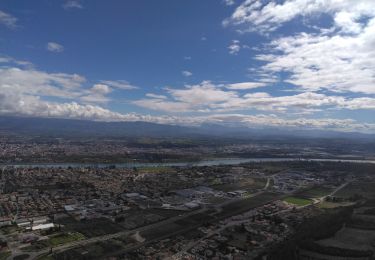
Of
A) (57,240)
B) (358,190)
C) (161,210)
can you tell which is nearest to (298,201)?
(358,190)

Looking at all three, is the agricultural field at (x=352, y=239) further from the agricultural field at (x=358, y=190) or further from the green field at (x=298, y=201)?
the agricultural field at (x=358, y=190)

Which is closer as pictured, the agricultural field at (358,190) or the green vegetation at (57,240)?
the green vegetation at (57,240)

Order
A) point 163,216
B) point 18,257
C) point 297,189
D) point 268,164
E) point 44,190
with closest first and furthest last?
point 18,257 → point 163,216 → point 44,190 → point 297,189 → point 268,164

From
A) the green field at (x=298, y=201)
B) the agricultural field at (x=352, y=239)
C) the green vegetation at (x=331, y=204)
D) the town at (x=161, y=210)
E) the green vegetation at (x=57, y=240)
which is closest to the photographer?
the agricultural field at (x=352, y=239)

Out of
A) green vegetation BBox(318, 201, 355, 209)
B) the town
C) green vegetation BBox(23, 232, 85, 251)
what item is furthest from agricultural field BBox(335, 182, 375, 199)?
green vegetation BBox(23, 232, 85, 251)

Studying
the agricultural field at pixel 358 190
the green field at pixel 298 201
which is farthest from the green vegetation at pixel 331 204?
the agricultural field at pixel 358 190

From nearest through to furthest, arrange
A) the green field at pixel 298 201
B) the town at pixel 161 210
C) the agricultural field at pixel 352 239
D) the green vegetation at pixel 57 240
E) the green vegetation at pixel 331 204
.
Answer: the agricultural field at pixel 352 239, the green vegetation at pixel 57 240, the town at pixel 161 210, the green vegetation at pixel 331 204, the green field at pixel 298 201

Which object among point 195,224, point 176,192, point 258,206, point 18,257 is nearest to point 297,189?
point 258,206

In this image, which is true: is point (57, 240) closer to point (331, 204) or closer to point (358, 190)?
point (331, 204)

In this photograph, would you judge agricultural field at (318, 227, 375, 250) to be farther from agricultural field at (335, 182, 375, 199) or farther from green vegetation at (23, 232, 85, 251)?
green vegetation at (23, 232, 85, 251)

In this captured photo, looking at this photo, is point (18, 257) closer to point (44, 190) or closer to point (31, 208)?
point (31, 208)

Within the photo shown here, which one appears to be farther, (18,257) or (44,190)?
(44,190)
